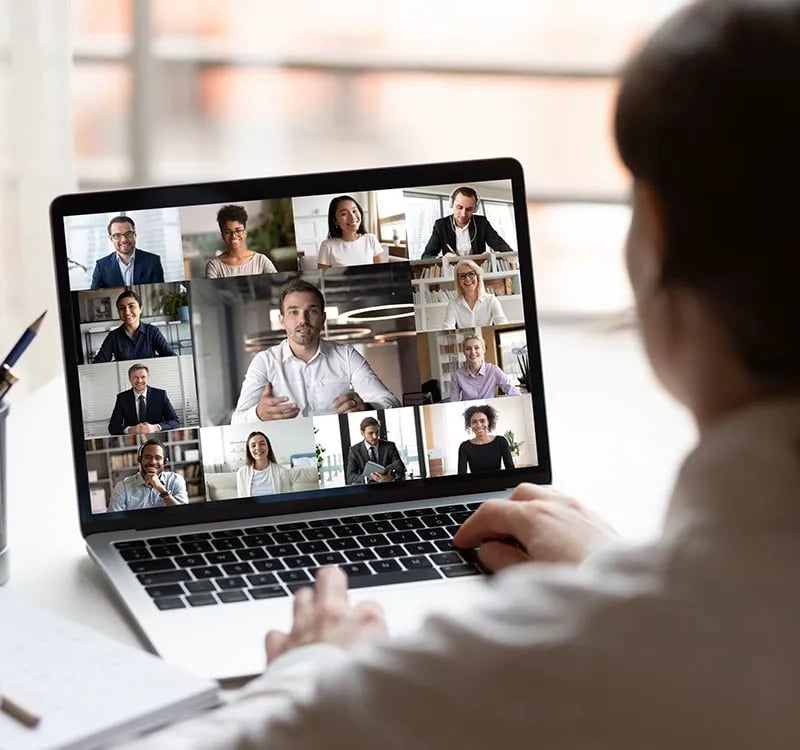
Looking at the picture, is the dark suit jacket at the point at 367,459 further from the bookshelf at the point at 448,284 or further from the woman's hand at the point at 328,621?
the woman's hand at the point at 328,621

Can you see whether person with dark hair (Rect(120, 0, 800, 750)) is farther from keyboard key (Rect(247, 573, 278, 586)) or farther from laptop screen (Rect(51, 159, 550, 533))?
laptop screen (Rect(51, 159, 550, 533))

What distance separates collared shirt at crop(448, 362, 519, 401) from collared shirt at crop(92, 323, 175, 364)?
0.80 feet

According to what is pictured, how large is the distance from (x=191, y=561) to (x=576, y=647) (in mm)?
477

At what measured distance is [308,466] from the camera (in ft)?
3.21

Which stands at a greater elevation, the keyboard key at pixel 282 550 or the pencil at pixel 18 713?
the keyboard key at pixel 282 550

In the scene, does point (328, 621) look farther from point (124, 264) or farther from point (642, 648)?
point (124, 264)

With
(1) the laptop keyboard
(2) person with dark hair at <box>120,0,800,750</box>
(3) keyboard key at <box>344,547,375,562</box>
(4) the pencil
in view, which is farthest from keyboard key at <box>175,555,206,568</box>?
(2) person with dark hair at <box>120,0,800,750</box>

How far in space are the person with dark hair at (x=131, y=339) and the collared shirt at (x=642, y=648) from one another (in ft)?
1.63

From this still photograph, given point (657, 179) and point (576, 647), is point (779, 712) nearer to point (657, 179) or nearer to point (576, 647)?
point (576, 647)

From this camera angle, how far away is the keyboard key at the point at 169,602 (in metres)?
0.80

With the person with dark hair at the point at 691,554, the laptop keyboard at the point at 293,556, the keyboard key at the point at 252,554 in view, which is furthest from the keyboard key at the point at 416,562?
the person with dark hair at the point at 691,554

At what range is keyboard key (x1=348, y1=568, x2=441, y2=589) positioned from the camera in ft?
2.74

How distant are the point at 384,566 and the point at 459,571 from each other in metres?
0.06

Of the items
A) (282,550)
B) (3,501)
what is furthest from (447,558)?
(3,501)
